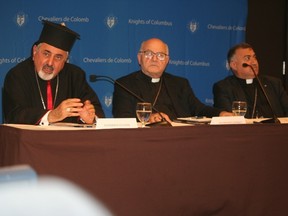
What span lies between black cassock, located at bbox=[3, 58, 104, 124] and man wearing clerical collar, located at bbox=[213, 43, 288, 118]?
1.52 m

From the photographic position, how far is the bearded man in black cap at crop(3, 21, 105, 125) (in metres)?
3.38

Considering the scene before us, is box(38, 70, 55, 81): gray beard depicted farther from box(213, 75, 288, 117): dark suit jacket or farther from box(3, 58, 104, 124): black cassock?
box(213, 75, 288, 117): dark suit jacket

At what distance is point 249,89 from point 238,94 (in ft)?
0.95

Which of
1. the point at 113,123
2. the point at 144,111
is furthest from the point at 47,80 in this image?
the point at 113,123

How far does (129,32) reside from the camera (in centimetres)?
497

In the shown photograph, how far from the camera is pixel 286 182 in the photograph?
2.38m

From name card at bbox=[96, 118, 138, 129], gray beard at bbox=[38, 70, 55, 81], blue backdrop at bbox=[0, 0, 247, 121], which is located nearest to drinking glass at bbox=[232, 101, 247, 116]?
name card at bbox=[96, 118, 138, 129]

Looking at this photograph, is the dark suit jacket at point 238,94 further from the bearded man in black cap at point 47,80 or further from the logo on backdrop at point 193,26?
the bearded man in black cap at point 47,80

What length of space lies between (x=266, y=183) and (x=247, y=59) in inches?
102

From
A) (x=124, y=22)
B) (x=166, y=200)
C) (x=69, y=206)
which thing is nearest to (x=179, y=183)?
(x=166, y=200)

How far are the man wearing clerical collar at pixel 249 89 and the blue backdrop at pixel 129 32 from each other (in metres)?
Result: 0.64

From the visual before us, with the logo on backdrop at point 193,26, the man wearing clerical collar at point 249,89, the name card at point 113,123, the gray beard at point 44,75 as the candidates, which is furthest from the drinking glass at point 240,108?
the logo on backdrop at point 193,26

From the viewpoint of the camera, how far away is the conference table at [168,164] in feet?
5.97

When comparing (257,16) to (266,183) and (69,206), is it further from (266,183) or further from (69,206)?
(69,206)
